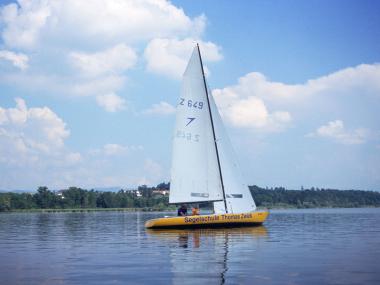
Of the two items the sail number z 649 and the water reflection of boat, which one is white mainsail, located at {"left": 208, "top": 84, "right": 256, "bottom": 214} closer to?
the sail number z 649

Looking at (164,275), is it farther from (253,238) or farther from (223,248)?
(253,238)

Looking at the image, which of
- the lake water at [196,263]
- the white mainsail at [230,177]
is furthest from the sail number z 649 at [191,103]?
the lake water at [196,263]

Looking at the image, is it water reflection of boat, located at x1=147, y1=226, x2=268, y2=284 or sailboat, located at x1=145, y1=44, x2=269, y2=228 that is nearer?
water reflection of boat, located at x1=147, y1=226, x2=268, y2=284

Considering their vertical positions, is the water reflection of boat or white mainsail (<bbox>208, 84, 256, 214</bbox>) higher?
white mainsail (<bbox>208, 84, 256, 214</bbox>)

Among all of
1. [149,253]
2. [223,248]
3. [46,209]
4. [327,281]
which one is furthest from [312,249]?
[46,209]

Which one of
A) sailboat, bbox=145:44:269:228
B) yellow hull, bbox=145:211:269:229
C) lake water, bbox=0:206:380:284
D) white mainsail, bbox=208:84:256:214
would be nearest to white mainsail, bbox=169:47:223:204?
sailboat, bbox=145:44:269:228

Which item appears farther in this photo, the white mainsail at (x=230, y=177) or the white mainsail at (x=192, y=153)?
the white mainsail at (x=230, y=177)

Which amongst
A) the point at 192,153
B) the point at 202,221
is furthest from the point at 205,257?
the point at 192,153

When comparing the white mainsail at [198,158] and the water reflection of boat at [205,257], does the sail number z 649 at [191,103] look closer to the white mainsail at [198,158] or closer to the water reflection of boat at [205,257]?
the white mainsail at [198,158]

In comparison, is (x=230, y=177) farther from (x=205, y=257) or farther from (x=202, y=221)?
(x=205, y=257)

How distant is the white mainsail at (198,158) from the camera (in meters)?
49.0

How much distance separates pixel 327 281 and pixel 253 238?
18457 millimetres

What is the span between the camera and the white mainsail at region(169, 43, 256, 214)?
49000 mm

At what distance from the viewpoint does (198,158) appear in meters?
49.3
